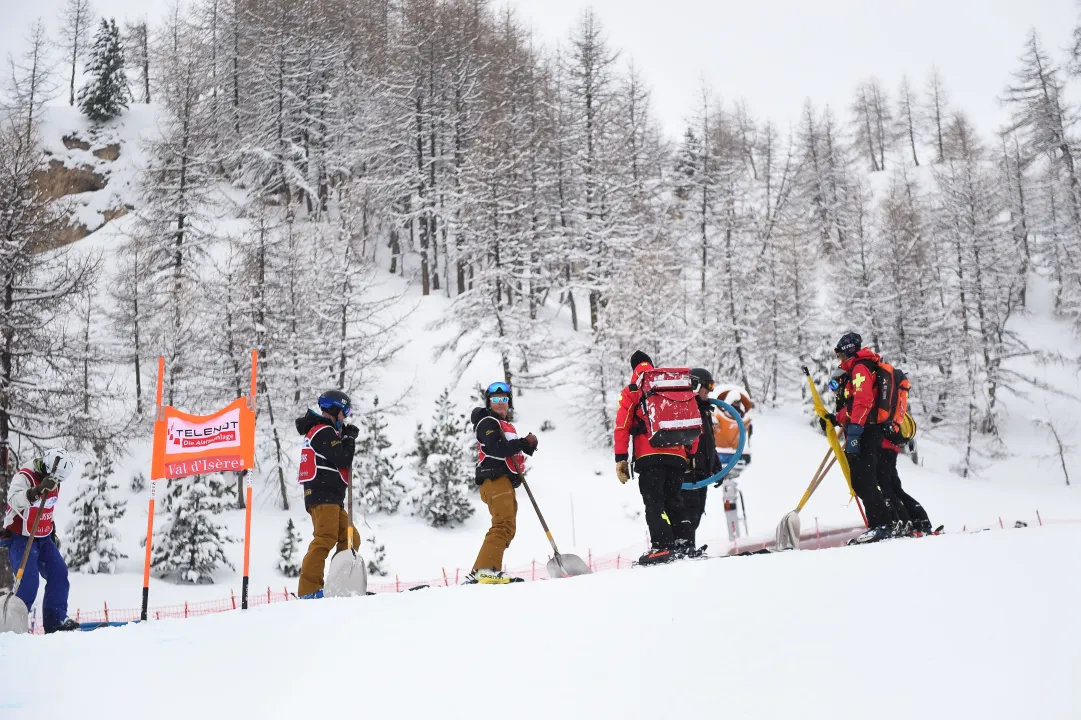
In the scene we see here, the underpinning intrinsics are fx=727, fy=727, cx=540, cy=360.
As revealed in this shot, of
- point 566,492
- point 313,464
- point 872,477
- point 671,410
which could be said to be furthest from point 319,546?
point 566,492

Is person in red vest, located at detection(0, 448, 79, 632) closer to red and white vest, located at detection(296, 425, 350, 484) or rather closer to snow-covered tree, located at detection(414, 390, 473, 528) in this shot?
red and white vest, located at detection(296, 425, 350, 484)

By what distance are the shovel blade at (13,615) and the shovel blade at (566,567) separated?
15.2 ft

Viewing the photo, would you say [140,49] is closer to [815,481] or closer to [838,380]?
[815,481]

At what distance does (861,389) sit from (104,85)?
160 feet

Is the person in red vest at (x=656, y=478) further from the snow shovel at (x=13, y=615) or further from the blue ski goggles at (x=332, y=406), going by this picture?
the snow shovel at (x=13, y=615)

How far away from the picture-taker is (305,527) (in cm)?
1873

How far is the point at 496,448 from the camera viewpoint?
677 centimetres

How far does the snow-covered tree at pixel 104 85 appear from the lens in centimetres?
4297

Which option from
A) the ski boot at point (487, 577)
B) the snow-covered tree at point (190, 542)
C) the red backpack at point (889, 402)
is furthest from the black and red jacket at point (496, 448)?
the snow-covered tree at point (190, 542)

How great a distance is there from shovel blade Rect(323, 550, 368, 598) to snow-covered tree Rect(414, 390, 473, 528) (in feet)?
41.2

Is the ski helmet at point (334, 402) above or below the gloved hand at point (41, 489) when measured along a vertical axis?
above

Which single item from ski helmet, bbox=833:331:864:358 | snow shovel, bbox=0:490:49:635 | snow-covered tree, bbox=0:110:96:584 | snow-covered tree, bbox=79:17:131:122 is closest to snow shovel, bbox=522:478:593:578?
ski helmet, bbox=833:331:864:358

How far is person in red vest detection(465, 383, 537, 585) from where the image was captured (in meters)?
6.75

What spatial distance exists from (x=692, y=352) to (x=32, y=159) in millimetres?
21240
